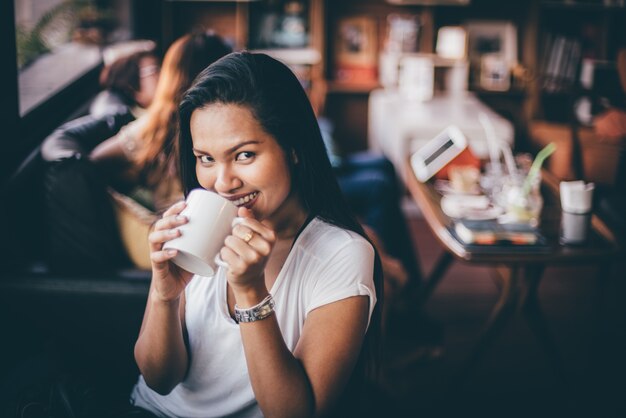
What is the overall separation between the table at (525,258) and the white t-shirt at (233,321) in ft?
3.27

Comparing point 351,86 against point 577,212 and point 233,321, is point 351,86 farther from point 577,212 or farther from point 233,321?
point 233,321

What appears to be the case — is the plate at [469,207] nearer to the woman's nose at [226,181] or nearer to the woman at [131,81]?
the woman at [131,81]

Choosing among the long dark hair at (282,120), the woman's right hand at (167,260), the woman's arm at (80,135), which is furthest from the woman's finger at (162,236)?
the woman's arm at (80,135)

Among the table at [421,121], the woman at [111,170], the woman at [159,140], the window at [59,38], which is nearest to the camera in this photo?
the woman at [111,170]

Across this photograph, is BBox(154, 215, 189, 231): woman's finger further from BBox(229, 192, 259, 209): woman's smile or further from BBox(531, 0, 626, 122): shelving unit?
BBox(531, 0, 626, 122): shelving unit

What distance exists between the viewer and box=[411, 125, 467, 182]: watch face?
2758 millimetres

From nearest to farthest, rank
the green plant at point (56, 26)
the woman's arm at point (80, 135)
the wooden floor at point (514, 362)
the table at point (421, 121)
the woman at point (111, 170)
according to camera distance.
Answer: the woman at point (111, 170) < the woman's arm at point (80, 135) < the wooden floor at point (514, 362) < the green plant at point (56, 26) < the table at point (421, 121)

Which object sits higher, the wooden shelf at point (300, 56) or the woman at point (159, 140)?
the wooden shelf at point (300, 56)

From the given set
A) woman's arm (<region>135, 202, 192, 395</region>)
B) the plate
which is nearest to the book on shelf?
the plate

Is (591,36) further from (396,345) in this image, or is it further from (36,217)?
(36,217)

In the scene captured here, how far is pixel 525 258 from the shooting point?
2.02 meters

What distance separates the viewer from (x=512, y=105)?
4926 millimetres

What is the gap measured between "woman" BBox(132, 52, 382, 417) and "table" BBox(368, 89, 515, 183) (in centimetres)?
233

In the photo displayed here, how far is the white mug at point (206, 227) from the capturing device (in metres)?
0.94
